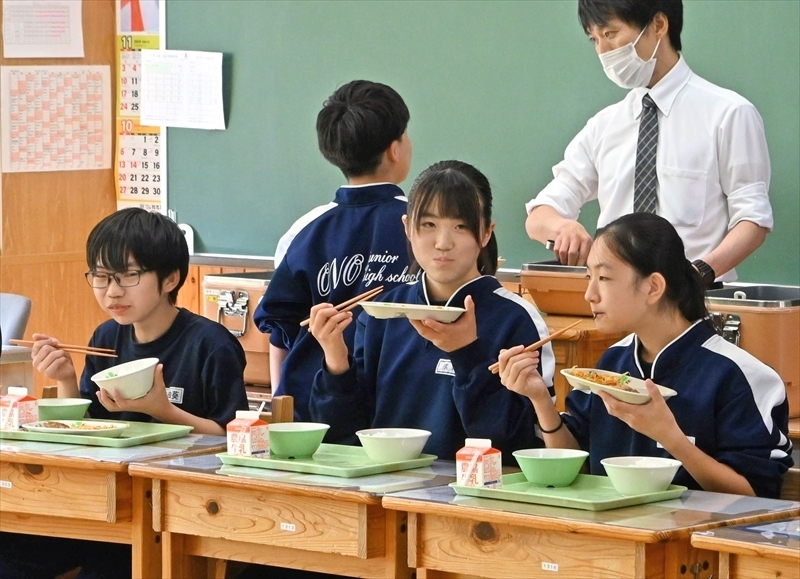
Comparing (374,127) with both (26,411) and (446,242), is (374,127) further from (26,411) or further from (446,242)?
(26,411)

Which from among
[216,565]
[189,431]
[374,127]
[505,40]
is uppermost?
[505,40]

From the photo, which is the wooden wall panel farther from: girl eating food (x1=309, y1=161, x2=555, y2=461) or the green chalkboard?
girl eating food (x1=309, y1=161, x2=555, y2=461)

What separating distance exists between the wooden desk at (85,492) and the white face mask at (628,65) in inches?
58.3

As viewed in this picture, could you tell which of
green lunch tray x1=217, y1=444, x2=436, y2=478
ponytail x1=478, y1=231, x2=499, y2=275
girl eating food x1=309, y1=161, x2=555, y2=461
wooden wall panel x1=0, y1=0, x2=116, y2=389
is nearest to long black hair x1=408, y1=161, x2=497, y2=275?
girl eating food x1=309, y1=161, x2=555, y2=461

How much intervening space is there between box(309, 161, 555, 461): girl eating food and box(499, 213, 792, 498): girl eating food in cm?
13

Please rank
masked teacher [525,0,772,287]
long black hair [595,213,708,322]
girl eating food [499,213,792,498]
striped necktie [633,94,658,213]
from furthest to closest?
striped necktie [633,94,658,213] < masked teacher [525,0,772,287] < long black hair [595,213,708,322] < girl eating food [499,213,792,498]

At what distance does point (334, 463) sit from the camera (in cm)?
256

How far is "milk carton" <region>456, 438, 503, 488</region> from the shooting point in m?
2.27

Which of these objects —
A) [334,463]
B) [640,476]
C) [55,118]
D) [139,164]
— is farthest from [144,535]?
[55,118]

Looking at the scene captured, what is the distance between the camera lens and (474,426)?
2.66 meters

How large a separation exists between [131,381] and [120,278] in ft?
1.36

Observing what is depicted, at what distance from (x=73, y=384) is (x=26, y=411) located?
0.28 metres

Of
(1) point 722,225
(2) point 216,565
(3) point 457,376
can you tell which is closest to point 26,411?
(2) point 216,565

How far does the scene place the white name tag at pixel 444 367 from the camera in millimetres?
2781
